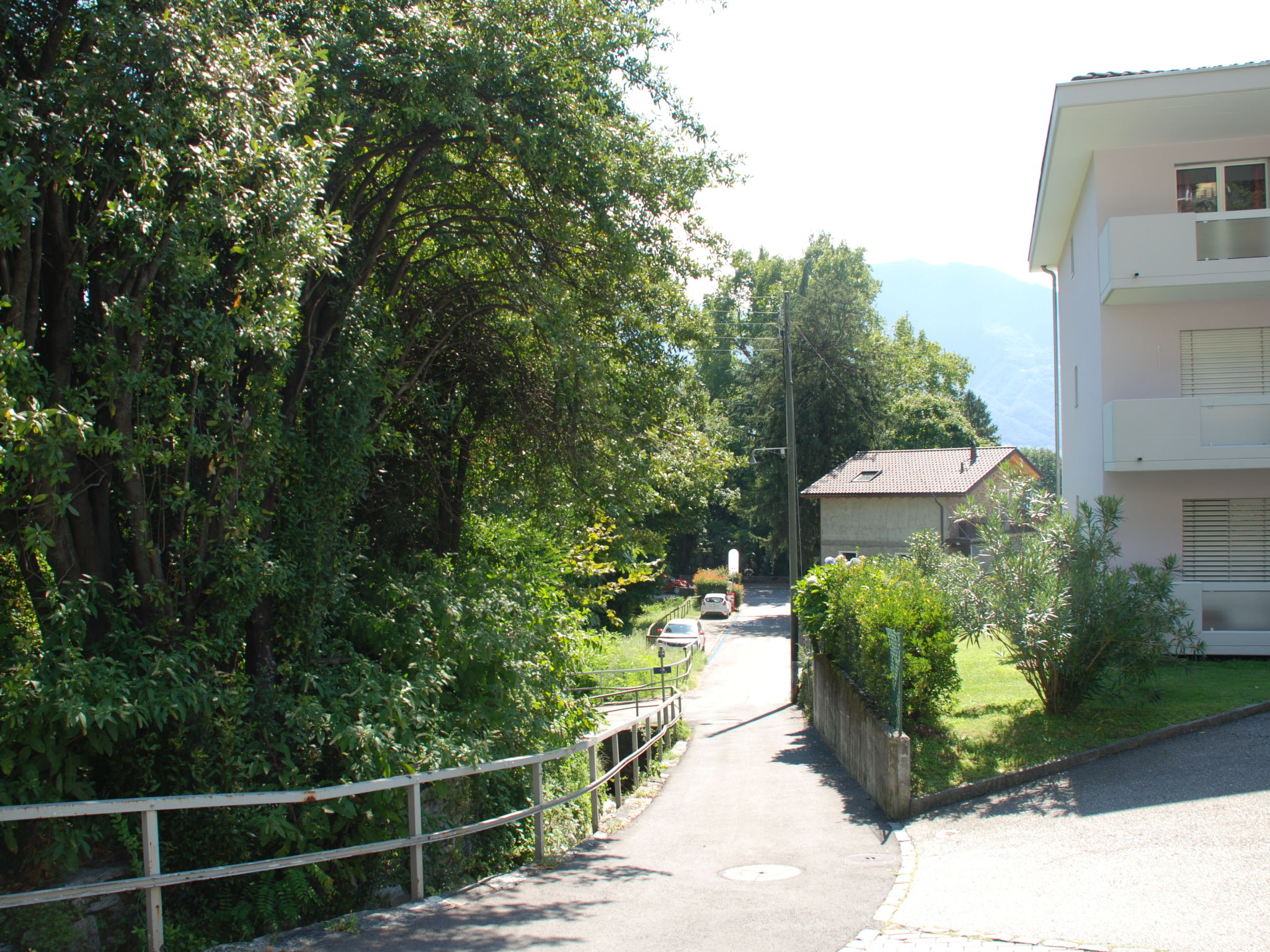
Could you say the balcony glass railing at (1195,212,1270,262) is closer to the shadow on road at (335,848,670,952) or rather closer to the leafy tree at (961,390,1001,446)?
the shadow on road at (335,848,670,952)

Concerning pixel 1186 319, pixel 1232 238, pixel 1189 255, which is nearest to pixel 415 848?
pixel 1189 255

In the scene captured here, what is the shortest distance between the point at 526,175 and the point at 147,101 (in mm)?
4476

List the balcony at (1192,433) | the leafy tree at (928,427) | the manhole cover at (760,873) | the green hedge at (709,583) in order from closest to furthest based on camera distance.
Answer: the manhole cover at (760,873) < the balcony at (1192,433) < the green hedge at (709,583) < the leafy tree at (928,427)

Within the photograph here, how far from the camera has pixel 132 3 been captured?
629 centimetres

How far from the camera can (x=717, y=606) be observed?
54.2 meters

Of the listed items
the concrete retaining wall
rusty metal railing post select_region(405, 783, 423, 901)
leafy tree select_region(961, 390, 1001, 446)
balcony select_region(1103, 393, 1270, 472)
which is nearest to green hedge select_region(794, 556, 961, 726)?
the concrete retaining wall

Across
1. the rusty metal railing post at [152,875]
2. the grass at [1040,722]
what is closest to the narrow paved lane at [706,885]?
the rusty metal railing post at [152,875]

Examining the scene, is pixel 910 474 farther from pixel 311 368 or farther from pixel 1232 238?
pixel 311 368

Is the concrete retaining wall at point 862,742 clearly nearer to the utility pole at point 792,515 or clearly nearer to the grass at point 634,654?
the grass at point 634,654

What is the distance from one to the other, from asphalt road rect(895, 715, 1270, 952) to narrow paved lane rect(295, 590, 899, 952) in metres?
0.62

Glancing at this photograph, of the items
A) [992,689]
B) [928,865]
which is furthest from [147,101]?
[992,689]

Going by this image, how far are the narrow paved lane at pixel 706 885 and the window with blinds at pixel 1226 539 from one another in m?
6.96

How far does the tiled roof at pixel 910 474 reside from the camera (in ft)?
155

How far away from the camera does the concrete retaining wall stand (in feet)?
33.2
